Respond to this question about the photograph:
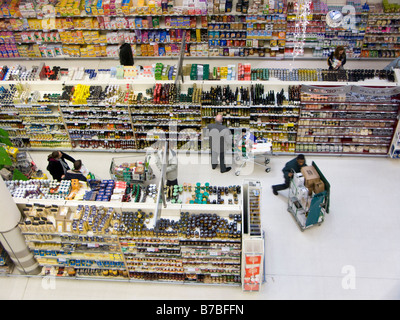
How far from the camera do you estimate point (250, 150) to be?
10414 mm

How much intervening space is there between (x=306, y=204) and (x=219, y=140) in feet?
8.30

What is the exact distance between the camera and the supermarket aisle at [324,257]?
8.27 meters

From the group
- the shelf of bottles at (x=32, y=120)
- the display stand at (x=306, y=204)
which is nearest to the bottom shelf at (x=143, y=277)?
the display stand at (x=306, y=204)

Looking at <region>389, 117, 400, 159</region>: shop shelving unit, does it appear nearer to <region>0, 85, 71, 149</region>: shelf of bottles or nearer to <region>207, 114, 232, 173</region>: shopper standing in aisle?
<region>207, 114, 232, 173</region>: shopper standing in aisle

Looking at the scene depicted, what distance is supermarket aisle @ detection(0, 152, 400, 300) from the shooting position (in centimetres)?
827

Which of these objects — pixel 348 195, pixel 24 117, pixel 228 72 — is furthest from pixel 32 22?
pixel 348 195

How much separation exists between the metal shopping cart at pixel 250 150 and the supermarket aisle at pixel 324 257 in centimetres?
37

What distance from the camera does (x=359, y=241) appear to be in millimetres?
9055

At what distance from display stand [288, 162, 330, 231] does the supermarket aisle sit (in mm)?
197

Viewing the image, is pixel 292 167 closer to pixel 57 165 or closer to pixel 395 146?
pixel 395 146

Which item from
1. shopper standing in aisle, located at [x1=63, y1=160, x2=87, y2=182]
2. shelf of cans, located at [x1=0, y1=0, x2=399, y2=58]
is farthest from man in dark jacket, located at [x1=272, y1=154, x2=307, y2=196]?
shelf of cans, located at [x1=0, y1=0, x2=399, y2=58]

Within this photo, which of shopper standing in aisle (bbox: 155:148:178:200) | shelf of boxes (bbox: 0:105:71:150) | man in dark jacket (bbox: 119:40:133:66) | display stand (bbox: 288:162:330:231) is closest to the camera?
display stand (bbox: 288:162:330:231)

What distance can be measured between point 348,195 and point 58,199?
6356 mm
